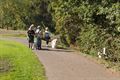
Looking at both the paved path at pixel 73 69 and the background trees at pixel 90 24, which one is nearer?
the paved path at pixel 73 69

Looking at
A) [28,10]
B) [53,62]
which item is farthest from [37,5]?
[53,62]

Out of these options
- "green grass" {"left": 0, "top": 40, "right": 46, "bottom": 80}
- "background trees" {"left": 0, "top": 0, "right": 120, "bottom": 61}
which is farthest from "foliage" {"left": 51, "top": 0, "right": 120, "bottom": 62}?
"green grass" {"left": 0, "top": 40, "right": 46, "bottom": 80}

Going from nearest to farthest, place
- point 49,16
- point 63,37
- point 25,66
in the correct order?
point 25,66, point 63,37, point 49,16

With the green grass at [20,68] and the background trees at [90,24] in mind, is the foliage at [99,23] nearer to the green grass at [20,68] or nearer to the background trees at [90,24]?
the background trees at [90,24]

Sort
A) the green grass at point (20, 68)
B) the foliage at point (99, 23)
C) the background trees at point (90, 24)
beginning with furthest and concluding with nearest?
the background trees at point (90, 24), the foliage at point (99, 23), the green grass at point (20, 68)

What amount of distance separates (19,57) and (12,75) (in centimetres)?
657

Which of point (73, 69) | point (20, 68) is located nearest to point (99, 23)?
point (73, 69)

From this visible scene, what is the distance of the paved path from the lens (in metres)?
15.8

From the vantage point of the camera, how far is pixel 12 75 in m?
16.0

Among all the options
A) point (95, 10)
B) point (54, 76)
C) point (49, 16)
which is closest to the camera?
point (54, 76)

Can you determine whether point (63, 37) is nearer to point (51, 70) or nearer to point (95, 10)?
point (95, 10)

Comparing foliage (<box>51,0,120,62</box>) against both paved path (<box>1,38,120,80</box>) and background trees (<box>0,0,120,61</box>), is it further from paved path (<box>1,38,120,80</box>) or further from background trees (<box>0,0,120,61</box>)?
paved path (<box>1,38,120,80</box>)

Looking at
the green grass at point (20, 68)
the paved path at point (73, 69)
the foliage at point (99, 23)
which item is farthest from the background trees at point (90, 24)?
the green grass at point (20, 68)

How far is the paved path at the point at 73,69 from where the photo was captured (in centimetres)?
1580
